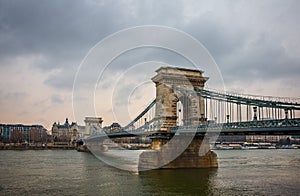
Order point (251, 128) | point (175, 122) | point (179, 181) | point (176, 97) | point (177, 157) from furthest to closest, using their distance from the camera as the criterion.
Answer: point (176, 97), point (175, 122), point (177, 157), point (179, 181), point (251, 128)

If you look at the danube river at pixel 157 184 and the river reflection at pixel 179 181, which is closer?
the danube river at pixel 157 184

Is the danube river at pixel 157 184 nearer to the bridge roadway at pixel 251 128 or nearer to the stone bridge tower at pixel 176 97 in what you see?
the bridge roadway at pixel 251 128

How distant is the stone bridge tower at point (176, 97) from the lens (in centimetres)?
3180

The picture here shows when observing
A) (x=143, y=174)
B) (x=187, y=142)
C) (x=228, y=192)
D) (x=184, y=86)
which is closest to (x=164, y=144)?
(x=187, y=142)

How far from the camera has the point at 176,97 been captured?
32.6 m

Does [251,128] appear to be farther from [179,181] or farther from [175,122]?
[175,122]

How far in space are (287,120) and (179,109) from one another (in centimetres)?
1618

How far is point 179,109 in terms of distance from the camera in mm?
34812

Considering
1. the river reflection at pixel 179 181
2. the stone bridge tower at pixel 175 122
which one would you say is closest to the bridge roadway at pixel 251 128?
the stone bridge tower at pixel 175 122

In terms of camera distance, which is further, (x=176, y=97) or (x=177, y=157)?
(x=176, y=97)

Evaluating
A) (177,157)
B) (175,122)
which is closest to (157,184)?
(177,157)

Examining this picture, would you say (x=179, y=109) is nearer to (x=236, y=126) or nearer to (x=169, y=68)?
(x=169, y=68)

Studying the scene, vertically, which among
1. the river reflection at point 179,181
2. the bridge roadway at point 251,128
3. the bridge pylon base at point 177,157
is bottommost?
the river reflection at point 179,181

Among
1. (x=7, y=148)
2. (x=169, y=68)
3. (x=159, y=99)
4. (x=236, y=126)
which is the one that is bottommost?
(x=7, y=148)
